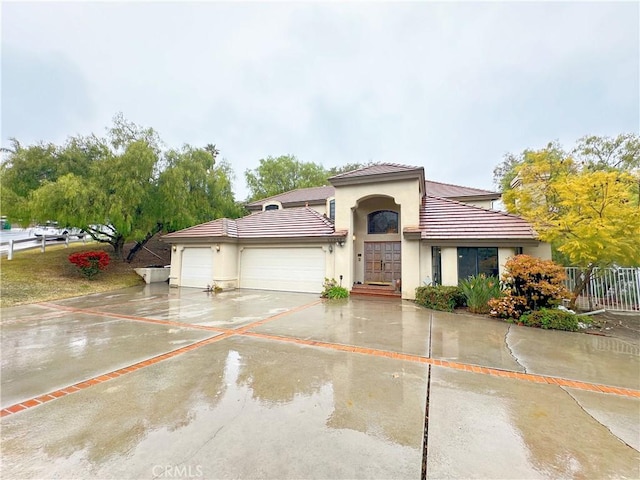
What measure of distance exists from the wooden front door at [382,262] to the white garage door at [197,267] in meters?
8.80

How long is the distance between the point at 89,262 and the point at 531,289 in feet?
66.9

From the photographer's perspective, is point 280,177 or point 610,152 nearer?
point 610,152

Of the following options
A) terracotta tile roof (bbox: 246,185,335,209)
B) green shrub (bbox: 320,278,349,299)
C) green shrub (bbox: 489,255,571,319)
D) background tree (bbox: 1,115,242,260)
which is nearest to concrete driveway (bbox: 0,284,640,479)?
green shrub (bbox: 489,255,571,319)

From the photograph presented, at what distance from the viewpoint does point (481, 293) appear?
9633mm

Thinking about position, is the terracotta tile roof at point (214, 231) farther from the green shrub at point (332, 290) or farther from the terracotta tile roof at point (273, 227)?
the green shrub at point (332, 290)

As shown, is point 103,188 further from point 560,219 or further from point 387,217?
point 560,219

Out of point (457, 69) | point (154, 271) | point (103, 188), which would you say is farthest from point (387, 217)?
point (103, 188)

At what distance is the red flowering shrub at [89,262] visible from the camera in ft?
48.1

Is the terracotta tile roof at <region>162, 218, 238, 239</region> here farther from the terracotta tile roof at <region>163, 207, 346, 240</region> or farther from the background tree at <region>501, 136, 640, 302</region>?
the background tree at <region>501, 136, 640, 302</region>

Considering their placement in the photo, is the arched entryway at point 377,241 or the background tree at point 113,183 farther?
the background tree at point 113,183

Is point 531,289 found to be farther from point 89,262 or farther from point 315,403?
point 89,262

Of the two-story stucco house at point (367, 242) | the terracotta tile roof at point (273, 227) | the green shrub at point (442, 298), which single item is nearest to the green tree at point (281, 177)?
the two-story stucco house at point (367, 242)

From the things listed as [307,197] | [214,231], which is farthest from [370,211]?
[214,231]

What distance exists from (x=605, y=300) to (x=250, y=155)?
129 ft
